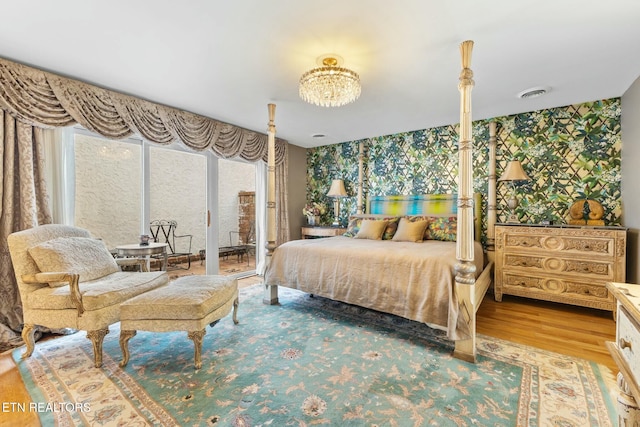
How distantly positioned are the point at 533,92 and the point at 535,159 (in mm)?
959

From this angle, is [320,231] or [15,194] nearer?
[15,194]

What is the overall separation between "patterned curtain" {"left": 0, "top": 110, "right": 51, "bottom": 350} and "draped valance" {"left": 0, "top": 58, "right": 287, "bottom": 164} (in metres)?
0.15

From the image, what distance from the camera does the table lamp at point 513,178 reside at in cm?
340

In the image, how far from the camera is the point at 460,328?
2029mm

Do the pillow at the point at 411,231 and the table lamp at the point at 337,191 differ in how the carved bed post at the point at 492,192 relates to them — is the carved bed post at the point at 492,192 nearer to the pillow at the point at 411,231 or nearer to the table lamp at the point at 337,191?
the pillow at the point at 411,231

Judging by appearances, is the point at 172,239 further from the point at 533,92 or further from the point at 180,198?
the point at 533,92

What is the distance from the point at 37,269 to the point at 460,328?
320cm

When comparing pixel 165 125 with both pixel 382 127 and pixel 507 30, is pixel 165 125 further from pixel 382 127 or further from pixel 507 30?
pixel 507 30

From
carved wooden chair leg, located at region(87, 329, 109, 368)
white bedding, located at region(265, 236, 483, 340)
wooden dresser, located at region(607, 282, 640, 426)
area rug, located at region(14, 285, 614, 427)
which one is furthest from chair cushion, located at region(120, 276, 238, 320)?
wooden dresser, located at region(607, 282, 640, 426)

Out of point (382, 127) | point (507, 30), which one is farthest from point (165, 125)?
point (507, 30)

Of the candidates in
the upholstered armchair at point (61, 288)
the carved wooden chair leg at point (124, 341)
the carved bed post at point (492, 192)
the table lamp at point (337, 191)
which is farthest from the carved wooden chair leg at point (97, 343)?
the carved bed post at point (492, 192)

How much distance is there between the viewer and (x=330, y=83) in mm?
2195

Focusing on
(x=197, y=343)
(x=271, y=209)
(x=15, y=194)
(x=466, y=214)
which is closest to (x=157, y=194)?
(x=15, y=194)

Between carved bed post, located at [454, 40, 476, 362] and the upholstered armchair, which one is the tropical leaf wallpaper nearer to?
carved bed post, located at [454, 40, 476, 362]
